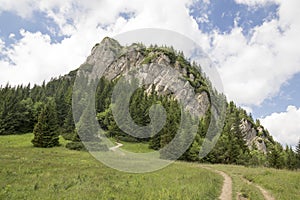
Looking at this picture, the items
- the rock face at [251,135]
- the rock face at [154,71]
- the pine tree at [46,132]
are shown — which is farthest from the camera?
the rock face at [251,135]

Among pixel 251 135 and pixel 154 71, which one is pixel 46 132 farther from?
pixel 251 135

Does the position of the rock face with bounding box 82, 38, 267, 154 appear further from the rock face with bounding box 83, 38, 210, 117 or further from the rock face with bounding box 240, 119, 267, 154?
the rock face with bounding box 240, 119, 267, 154

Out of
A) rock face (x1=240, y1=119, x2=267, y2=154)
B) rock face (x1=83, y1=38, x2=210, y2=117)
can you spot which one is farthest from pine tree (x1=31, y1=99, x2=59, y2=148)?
rock face (x1=240, y1=119, x2=267, y2=154)

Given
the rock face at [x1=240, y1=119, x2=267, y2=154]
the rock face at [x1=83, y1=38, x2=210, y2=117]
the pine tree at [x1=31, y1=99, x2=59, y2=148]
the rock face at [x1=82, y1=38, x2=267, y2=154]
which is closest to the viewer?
the rock face at [x1=83, y1=38, x2=210, y2=117]

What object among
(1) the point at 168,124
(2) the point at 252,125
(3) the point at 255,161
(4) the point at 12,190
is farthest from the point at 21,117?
(2) the point at 252,125

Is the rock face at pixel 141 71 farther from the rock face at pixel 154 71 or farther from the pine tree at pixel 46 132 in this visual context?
the pine tree at pixel 46 132

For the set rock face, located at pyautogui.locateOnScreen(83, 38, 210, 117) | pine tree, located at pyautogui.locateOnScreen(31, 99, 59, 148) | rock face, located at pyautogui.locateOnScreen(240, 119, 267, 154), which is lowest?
pine tree, located at pyautogui.locateOnScreen(31, 99, 59, 148)

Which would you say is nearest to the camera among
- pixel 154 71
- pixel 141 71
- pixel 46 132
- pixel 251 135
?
pixel 154 71

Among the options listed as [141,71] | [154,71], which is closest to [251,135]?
[141,71]

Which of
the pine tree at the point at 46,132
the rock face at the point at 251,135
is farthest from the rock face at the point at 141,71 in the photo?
the rock face at the point at 251,135

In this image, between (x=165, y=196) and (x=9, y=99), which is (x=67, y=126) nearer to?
(x=9, y=99)

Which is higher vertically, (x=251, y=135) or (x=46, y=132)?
(x=251, y=135)

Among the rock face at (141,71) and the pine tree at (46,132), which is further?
the pine tree at (46,132)

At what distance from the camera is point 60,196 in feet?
43.9
